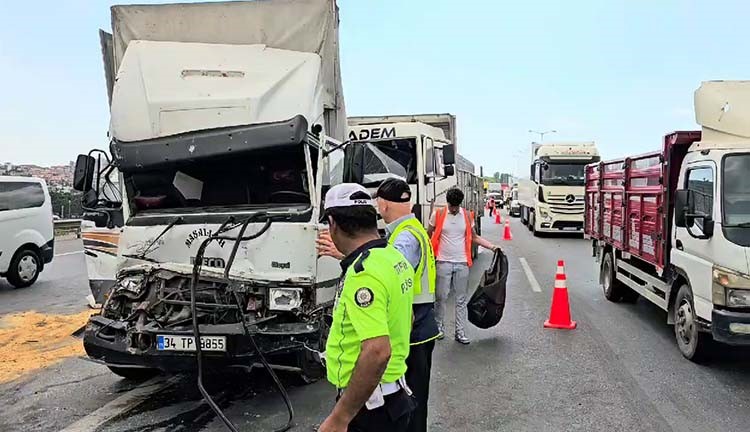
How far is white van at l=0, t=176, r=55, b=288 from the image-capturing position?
11828 millimetres

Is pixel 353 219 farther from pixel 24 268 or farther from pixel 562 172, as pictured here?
pixel 562 172

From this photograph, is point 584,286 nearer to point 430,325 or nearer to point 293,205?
point 293,205

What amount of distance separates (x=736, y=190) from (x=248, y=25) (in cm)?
504

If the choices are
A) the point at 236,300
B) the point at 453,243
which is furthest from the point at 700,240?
the point at 236,300

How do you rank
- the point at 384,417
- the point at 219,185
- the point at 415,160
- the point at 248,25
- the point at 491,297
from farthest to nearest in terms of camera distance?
1. the point at 415,160
2. the point at 491,297
3. the point at 248,25
4. the point at 219,185
5. the point at 384,417

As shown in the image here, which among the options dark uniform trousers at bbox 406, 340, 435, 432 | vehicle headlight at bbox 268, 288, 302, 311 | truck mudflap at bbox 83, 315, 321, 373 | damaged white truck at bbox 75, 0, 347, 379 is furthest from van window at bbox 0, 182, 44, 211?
dark uniform trousers at bbox 406, 340, 435, 432

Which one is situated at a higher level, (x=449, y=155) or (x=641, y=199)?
(x=449, y=155)

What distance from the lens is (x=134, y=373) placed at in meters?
6.09

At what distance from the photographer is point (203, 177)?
5883 millimetres

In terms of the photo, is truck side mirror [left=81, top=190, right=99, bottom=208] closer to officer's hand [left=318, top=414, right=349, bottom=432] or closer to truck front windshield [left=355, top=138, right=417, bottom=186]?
officer's hand [left=318, top=414, right=349, bottom=432]

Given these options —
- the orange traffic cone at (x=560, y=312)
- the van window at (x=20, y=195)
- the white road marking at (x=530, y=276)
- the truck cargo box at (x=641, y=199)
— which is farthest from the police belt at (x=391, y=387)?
the van window at (x=20, y=195)

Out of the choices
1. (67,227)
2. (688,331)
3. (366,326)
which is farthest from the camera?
(67,227)

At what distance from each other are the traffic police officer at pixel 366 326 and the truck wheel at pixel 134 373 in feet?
13.4

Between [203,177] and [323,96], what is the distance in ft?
4.67
